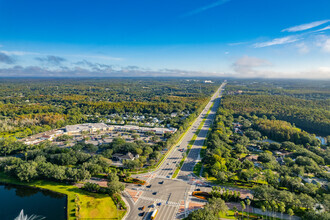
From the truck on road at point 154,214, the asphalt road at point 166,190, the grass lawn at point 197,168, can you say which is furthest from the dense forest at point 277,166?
the truck on road at point 154,214

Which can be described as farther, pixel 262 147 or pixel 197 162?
pixel 262 147

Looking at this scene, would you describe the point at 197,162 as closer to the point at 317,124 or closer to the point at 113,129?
the point at 113,129

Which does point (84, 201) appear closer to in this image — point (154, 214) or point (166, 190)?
point (154, 214)

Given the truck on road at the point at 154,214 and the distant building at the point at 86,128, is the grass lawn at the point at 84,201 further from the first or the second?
the distant building at the point at 86,128

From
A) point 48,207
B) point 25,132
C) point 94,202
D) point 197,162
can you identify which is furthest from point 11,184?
point 197,162

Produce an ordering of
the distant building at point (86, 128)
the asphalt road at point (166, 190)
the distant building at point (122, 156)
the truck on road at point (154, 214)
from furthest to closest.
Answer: the distant building at point (86, 128), the distant building at point (122, 156), the asphalt road at point (166, 190), the truck on road at point (154, 214)

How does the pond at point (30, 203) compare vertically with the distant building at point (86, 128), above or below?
below
